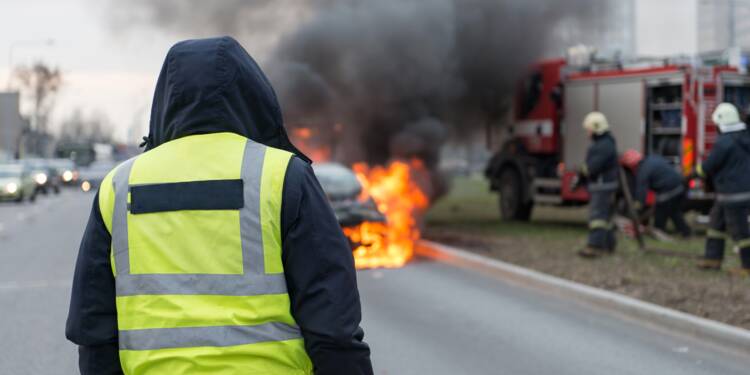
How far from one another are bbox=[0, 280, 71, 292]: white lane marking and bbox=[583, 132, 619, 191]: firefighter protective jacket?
636 cm

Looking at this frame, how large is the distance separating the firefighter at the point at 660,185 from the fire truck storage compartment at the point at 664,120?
1.03 m

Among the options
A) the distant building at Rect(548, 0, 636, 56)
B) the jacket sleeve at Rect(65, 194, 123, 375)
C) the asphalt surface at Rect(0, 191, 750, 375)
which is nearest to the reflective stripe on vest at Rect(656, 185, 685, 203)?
the asphalt surface at Rect(0, 191, 750, 375)

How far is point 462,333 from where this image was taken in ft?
22.7

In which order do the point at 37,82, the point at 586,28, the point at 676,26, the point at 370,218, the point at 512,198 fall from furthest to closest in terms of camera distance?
the point at 37,82 < the point at 676,26 < the point at 586,28 < the point at 512,198 < the point at 370,218

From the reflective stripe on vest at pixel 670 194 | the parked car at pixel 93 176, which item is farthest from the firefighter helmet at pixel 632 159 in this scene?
the parked car at pixel 93 176

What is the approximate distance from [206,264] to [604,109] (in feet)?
43.3

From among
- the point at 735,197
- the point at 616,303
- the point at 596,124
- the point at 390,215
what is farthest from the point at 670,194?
the point at 616,303

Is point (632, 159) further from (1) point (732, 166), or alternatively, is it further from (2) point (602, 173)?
(1) point (732, 166)

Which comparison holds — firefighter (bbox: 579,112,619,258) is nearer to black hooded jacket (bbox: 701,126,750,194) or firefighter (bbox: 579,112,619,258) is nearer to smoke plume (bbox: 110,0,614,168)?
black hooded jacket (bbox: 701,126,750,194)

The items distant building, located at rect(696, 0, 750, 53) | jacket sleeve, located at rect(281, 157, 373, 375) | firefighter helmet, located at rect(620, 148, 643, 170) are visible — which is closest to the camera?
jacket sleeve, located at rect(281, 157, 373, 375)

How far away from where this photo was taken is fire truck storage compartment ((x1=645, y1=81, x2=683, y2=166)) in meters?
13.4

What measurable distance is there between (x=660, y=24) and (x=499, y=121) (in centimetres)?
2313

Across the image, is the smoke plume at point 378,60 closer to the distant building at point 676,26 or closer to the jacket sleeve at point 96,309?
the jacket sleeve at point 96,309

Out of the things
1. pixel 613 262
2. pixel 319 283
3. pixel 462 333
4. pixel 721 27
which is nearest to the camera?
pixel 319 283
